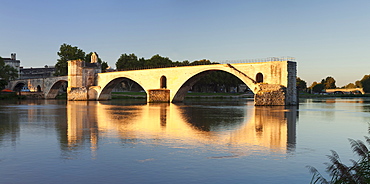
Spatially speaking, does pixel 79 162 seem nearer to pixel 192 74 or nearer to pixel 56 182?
pixel 56 182

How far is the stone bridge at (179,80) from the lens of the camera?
44.1 m

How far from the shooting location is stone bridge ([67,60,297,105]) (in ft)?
145

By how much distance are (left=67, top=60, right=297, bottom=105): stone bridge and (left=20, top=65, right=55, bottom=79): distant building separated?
54538 mm

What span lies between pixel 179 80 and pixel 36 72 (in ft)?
291

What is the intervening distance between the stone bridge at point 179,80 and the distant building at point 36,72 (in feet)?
179

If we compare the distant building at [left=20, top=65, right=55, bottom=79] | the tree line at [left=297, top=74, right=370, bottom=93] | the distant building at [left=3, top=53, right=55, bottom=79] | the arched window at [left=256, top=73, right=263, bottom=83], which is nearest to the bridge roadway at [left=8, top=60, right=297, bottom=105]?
the arched window at [left=256, top=73, right=263, bottom=83]

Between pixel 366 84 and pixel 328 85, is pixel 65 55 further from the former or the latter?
pixel 328 85

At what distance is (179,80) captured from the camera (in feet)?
187

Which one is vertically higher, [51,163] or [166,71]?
[166,71]

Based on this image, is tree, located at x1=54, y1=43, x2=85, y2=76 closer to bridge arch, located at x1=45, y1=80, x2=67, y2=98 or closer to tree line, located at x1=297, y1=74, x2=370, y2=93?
bridge arch, located at x1=45, y1=80, x2=67, y2=98

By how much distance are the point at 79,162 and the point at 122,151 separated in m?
2.19

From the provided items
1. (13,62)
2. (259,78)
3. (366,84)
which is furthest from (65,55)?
(366,84)

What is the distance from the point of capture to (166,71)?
5928 centimetres

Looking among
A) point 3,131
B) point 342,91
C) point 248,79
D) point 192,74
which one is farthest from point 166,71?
point 342,91
